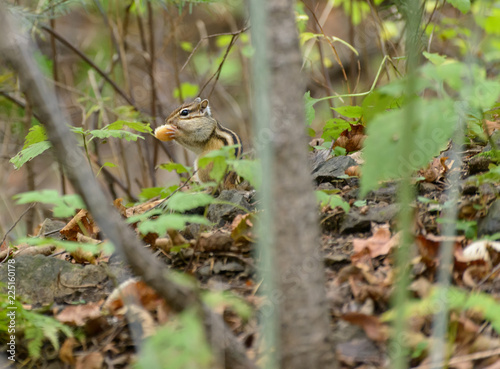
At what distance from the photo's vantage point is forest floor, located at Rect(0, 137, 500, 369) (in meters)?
1.63

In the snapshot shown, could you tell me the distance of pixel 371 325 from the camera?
1.69 m

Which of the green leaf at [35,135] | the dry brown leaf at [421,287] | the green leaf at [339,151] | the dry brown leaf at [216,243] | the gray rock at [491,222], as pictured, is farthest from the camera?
the green leaf at [339,151]

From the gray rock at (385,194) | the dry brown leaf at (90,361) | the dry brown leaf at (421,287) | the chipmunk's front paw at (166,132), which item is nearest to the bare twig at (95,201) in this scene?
the dry brown leaf at (90,361)

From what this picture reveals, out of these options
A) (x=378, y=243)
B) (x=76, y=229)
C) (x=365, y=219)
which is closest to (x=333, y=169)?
(x=365, y=219)

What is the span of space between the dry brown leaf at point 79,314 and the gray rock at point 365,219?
1.09m

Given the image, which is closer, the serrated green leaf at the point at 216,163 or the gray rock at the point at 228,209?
the serrated green leaf at the point at 216,163

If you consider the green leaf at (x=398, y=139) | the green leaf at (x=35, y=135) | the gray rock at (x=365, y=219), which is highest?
the green leaf at (x=398, y=139)

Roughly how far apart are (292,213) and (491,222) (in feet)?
3.48

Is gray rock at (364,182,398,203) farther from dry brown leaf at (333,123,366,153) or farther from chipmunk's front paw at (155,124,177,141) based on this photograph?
chipmunk's front paw at (155,124,177,141)

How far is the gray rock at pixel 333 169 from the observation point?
9.42ft

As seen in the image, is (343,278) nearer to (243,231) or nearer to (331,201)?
(331,201)

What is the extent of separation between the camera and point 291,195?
135 cm

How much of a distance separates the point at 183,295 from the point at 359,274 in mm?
820

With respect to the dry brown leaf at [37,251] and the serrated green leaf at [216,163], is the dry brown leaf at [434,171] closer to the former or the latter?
the serrated green leaf at [216,163]
